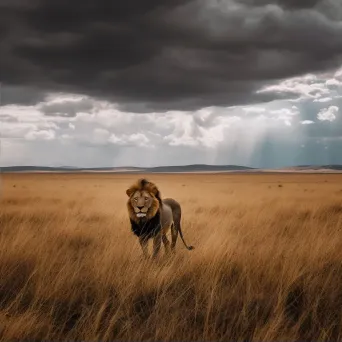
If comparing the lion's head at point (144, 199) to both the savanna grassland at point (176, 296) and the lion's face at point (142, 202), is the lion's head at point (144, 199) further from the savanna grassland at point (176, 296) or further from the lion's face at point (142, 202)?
the savanna grassland at point (176, 296)

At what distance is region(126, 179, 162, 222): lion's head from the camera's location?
5.41 metres

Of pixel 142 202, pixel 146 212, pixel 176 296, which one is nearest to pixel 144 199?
pixel 142 202

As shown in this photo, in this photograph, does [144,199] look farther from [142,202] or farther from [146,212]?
[146,212]

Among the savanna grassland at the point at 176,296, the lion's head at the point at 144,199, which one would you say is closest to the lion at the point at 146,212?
the lion's head at the point at 144,199

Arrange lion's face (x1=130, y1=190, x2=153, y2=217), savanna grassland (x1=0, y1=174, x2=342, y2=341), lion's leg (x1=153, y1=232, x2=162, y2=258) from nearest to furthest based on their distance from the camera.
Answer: savanna grassland (x1=0, y1=174, x2=342, y2=341) → lion's face (x1=130, y1=190, x2=153, y2=217) → lion's leg (x1=153, y1=232, x2=162, y2=258)

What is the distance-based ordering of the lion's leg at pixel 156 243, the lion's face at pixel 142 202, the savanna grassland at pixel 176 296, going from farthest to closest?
the lion's leg at pixel 156 243
the lion's face at pixel 142 202
the savanna grassland at pixel 176 296

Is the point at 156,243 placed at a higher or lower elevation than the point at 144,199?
lower

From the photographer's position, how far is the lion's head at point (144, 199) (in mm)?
5414

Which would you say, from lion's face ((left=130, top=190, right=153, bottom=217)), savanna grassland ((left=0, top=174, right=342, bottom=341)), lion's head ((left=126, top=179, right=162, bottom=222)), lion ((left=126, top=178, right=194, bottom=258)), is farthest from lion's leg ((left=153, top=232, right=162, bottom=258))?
lion's face ((left=130, top=190, right=153, bottom=217))

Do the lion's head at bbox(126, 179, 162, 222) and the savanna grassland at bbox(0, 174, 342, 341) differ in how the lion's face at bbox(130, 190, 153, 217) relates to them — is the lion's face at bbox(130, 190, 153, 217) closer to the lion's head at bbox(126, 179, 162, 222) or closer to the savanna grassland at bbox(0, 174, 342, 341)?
the lion's head at bbox(126, 179, 162, 222)

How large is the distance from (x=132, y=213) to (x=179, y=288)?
1.42m

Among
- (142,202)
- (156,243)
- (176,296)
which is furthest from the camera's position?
(156,243)

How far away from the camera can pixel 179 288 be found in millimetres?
4727

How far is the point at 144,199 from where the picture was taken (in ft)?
17.8
